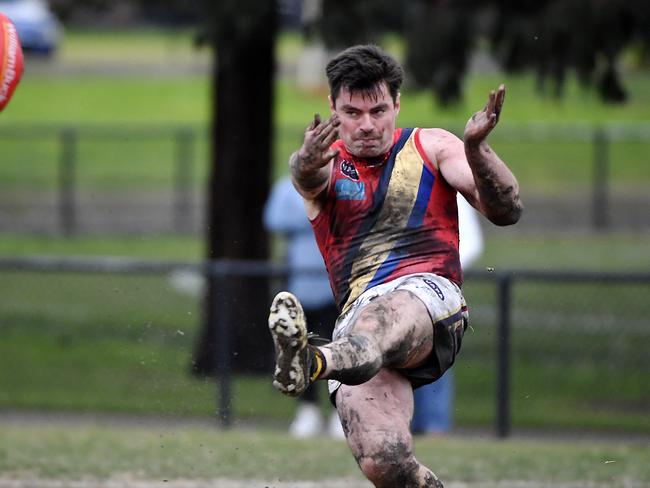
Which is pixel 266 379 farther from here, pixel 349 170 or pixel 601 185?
pixel 601 185

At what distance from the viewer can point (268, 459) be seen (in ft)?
25.9

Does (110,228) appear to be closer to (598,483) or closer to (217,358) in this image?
(217,358)

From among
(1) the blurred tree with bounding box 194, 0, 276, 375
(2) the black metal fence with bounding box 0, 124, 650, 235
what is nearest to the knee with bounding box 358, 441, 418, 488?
(1) the blurred tree with bounding box 194, 0, 276, 375

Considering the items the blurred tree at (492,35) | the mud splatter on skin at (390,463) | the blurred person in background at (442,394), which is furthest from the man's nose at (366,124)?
the blurred tree at (492,35)

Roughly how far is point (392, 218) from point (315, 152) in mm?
528

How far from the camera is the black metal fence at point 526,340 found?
9.52 metres

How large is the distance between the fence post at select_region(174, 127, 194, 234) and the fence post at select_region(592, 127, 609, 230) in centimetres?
660

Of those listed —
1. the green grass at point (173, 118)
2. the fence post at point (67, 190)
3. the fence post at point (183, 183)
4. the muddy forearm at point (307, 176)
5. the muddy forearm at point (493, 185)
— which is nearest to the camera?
the muddy forearm at point (493, 185)

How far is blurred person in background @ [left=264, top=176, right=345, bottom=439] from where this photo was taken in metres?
9.80

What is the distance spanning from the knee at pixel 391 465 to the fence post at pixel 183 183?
15155mm

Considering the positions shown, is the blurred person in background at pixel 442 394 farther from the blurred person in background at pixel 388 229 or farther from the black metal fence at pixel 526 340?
the blurred person in background at pixel 388 229

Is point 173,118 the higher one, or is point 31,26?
point 31,26

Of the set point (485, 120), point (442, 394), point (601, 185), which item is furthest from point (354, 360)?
point (601, 185)

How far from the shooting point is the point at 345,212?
5477 mm
